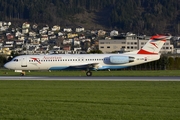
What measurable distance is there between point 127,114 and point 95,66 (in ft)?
146

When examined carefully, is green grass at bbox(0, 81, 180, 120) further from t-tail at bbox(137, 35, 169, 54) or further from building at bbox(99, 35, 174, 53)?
building at bbox(99, 35, 174, 53)

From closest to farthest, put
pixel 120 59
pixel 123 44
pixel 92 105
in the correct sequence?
pixel 92 105
pixel 120 59
pixel 123 44

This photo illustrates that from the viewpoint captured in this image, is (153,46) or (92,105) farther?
(153,46)

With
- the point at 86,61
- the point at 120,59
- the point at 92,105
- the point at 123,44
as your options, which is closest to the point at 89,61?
the point at 86,61

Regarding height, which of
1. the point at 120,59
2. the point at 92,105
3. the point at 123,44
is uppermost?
the point at 123,44

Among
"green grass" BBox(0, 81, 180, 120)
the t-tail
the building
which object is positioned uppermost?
the building

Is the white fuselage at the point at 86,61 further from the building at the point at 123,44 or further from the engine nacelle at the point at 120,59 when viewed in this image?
the building at the point at 123,44

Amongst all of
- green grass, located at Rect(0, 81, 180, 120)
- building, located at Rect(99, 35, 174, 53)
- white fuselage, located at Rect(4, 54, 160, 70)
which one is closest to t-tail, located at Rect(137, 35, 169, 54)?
Answer: white fuselage, located at Rect(4, 54, 160, 70)

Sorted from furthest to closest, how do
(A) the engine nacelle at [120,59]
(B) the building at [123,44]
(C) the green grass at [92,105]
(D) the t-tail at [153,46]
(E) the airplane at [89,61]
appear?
(B) the building at [123,44] → (D) the t-tail at [153,46] → (E) the airplane at [89,61] → (A) the engine nacelle at [120,59] → (C) the green grass at [92,105]

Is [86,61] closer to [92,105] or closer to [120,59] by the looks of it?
[120,59]

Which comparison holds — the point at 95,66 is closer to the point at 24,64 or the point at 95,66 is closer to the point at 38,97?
the point at 24,64

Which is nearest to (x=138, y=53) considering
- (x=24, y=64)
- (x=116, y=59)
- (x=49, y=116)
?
(x=116, y=59)

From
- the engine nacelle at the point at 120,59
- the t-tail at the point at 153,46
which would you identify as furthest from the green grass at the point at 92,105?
the t-tail at the point at 153,46

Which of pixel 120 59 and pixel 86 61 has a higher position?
pixel 120 59
